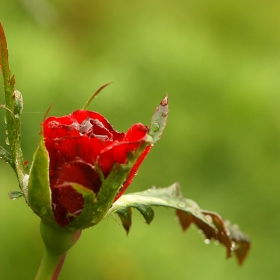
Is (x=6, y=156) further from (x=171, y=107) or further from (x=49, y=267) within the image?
(x=171, y=107)

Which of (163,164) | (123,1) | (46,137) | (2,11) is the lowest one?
(163,164)

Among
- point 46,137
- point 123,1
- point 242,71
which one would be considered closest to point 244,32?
point 242,71

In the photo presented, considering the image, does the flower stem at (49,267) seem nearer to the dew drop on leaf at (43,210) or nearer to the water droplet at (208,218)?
the dew drop on leaf at (43,210)

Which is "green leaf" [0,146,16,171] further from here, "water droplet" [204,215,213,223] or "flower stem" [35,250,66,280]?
"water droplet" [204,215,213,223]

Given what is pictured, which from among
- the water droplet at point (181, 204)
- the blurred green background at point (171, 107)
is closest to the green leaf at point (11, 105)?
the water droplet at point (181, 204)

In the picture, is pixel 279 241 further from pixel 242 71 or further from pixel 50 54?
pixel 50 54
